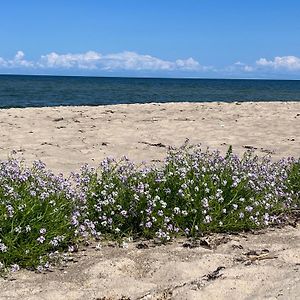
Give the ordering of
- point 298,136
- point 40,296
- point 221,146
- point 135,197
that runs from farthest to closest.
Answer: point 298,136
point 221,146
point 135,197
point 40,296

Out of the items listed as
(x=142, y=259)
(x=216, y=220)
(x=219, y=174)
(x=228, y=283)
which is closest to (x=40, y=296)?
(x=142, y=259)

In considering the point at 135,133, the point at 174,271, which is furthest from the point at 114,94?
the point at 174,271

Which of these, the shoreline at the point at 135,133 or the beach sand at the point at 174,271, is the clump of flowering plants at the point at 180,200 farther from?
the shoreline at the point at 135,133

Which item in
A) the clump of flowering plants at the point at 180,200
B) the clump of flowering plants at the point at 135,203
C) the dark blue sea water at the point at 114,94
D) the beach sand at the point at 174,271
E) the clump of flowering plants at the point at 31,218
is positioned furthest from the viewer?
the dark blue sea water at the point at 114,94

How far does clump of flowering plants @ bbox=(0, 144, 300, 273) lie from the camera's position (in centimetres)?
390

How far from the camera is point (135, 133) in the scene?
34.7 feet

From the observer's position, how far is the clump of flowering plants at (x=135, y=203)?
3.90 meters

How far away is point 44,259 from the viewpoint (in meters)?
3.83

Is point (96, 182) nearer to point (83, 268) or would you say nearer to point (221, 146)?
point (83, 268)

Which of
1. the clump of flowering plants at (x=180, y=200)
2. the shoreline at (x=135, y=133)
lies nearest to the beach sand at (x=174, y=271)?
the clump of flowering plants at (x=180, y=200)

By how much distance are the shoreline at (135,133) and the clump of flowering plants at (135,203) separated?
98.5 inches

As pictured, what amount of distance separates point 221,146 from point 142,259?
17.8 ft

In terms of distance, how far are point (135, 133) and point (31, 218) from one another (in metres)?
6.75

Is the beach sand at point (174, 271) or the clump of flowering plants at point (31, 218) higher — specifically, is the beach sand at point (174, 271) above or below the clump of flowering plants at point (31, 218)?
below
